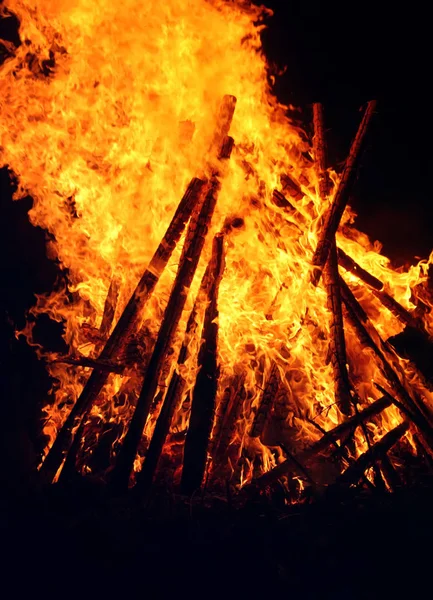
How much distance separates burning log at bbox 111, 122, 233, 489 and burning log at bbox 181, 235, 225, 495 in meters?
0.38

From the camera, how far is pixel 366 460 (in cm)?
332

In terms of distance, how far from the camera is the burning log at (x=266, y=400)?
4.12 m

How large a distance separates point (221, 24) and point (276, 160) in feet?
6.75

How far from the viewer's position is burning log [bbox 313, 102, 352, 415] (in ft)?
13.5

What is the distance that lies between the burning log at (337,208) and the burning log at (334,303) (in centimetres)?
13

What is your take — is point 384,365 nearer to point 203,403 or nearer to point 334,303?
point 334,303

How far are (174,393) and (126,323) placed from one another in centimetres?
105

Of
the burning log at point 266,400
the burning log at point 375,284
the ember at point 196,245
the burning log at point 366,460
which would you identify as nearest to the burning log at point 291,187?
the ember at point 196,245

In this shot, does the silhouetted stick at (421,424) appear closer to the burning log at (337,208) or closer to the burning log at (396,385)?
the burning log at (396,385)

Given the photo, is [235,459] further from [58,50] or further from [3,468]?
[58,50]

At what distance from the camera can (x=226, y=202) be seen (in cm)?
513

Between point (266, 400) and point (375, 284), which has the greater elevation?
point (375, 284)

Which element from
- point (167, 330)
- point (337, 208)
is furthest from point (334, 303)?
point (167, 330)

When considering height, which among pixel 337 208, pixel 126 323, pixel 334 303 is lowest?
pixel 126 323
